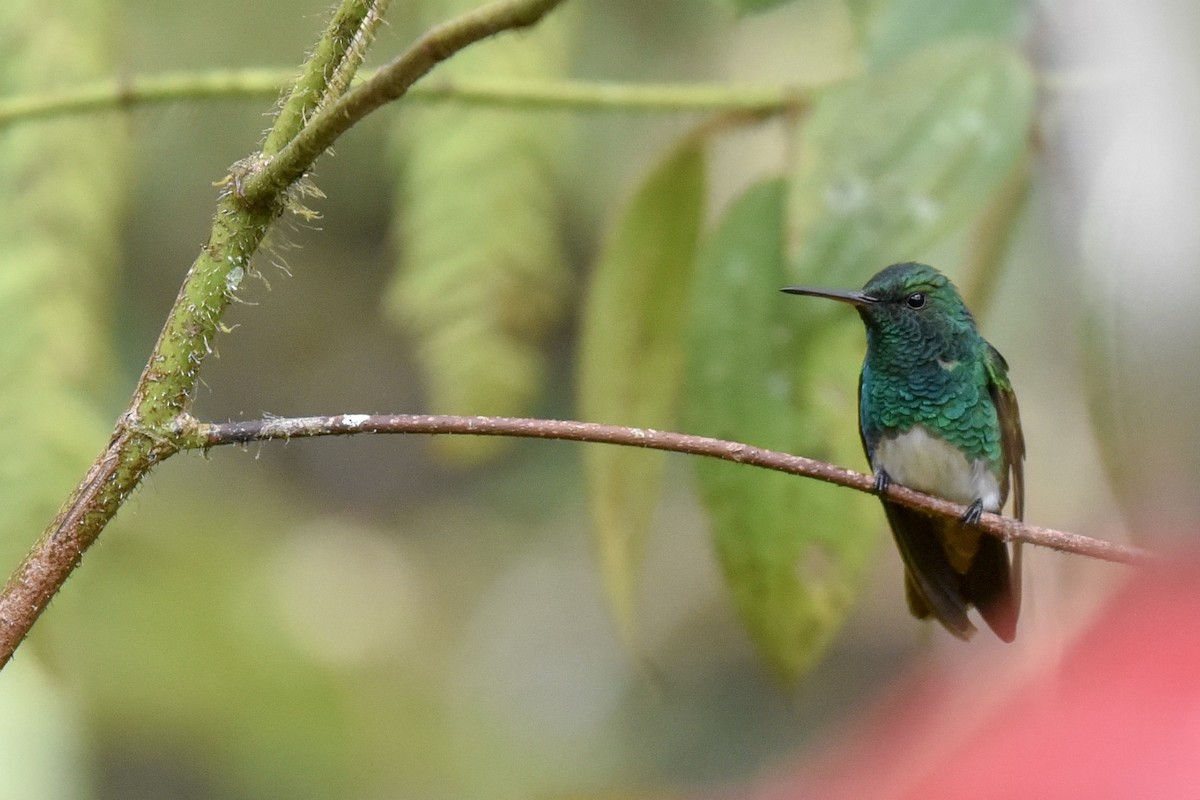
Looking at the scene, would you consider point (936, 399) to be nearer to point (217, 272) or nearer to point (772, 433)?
point (772, 433)

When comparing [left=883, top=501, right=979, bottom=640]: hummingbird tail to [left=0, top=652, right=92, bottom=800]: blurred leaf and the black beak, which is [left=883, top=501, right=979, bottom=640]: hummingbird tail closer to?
the black beak

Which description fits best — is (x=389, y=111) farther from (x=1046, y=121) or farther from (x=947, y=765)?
(x=947, y=765)

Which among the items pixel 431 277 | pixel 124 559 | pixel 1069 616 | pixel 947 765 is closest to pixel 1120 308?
pixel 1069 616

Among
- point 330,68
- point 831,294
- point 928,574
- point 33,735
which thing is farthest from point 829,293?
point 33,735

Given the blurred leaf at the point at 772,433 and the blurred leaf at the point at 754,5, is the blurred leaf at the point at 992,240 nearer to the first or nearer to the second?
the blurred leaf at the point at 772,433

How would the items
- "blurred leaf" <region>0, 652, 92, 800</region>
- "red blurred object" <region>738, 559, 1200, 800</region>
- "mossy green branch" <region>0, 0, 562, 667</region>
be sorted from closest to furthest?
"red blurred object" <region>738, 559, 1200, 800</region> → "mossy green branch" <region>0, 0, 562, 667</region> → "blurred leaf" <region>0, 652, 92, 800</region>

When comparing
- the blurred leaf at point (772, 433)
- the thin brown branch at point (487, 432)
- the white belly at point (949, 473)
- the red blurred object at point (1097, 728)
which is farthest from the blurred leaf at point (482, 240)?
the red blurred object at point (1097, 728)

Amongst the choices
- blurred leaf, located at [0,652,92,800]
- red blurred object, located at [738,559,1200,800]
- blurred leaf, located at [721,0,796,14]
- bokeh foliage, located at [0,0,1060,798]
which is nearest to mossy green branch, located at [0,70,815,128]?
bokeh foliage, located at [0,0,1060,798]
